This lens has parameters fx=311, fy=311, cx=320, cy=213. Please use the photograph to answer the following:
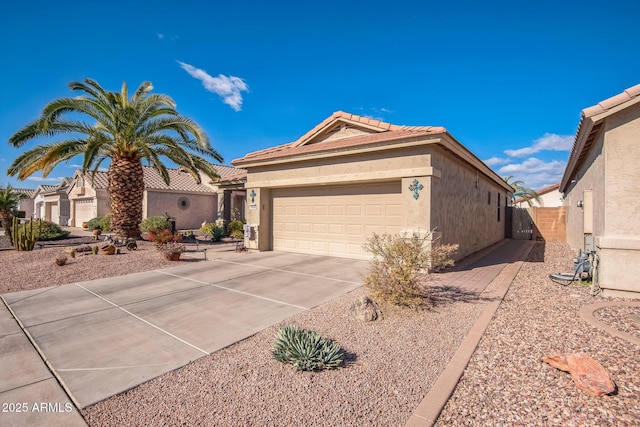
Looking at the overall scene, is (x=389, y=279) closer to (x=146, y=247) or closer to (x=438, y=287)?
(x=438, y=287)

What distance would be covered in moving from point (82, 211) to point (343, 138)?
2762cm

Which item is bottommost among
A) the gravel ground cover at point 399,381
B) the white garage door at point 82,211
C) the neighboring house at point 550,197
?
the gravel ground cover at point 399,381

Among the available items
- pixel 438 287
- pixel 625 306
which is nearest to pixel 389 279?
pixel 438 287

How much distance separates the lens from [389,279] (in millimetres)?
5586

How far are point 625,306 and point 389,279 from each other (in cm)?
444

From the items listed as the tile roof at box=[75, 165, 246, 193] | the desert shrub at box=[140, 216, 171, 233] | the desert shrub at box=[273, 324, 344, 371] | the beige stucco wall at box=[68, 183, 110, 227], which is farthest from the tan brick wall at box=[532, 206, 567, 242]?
the beige stucco wall at box=[68, 183, 110, 227]

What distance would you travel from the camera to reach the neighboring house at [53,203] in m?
30.3

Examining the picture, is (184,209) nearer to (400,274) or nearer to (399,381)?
(400,274)

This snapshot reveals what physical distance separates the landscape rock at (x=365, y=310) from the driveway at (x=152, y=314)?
0.99 m

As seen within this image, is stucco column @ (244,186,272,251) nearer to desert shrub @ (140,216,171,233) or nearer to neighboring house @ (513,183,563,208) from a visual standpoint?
desert shrub @ (140,216,171,233)

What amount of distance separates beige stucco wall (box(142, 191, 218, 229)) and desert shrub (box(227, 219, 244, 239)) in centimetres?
720

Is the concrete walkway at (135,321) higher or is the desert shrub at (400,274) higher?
the desert shrub at (400,274)

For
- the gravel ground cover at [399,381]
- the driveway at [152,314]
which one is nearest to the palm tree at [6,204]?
the driveway at [152,314]

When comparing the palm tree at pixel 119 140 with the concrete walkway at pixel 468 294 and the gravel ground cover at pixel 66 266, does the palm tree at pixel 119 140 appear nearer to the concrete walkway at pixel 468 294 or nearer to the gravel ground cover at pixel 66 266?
the gravel ground cover at pixel 66 266
